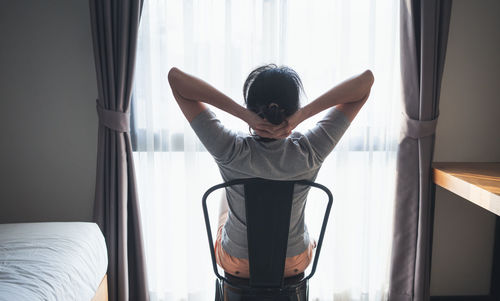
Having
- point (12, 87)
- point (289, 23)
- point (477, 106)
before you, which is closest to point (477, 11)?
point (477, 106)

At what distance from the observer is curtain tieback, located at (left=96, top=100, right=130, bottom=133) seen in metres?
1.57

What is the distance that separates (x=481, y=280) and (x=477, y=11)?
61.5 inches

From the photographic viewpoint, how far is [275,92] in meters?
0.94

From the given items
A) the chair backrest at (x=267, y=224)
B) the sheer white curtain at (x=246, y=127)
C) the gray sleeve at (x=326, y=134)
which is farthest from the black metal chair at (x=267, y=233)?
the sheer white curtain at (x=246, y=127)

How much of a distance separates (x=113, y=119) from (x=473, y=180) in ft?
5.50

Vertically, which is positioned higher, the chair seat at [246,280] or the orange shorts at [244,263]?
the orange shorts at [244,263]

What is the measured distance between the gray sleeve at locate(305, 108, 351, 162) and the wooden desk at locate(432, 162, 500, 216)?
0.63 meters

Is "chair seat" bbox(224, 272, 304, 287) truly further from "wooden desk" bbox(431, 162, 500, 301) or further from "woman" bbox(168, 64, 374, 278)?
"wooden desk" bbox(431, 162, 500, 301)

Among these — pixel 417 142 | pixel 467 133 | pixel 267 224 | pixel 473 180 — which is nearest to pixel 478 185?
pixel 473 180

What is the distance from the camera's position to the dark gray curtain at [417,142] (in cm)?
156

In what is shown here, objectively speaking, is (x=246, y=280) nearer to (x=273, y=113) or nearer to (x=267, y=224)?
(x=267, y=224)

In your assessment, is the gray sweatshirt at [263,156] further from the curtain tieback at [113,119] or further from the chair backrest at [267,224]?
the curtain tieback at [113,119]

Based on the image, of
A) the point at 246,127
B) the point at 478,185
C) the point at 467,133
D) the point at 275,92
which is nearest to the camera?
the point at 275,92

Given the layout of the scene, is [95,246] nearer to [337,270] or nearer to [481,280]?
[337,270]
